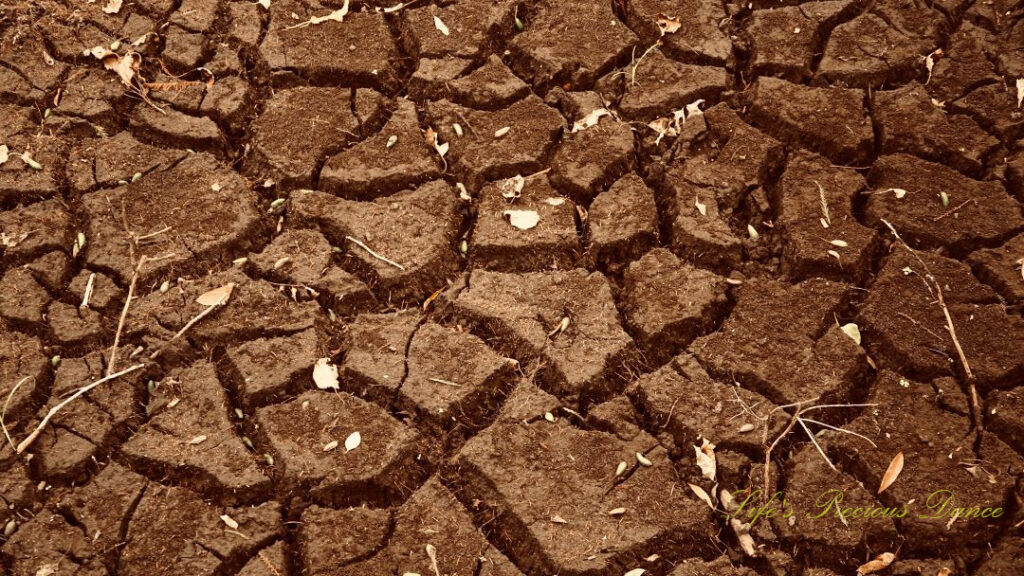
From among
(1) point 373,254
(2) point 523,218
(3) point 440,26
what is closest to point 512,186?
(2) point 523,218

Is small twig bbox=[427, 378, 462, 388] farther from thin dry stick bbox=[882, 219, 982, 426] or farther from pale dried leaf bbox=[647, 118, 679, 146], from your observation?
thin dry stick bbox=[882, 219, 982, 426]

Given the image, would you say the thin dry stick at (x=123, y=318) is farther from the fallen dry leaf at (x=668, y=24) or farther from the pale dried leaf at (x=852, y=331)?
the pale dried leaf at (x=852, y=331)

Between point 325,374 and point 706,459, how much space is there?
1.06 meters

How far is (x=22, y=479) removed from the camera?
85.9 inches

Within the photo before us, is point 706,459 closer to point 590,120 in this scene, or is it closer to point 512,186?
point 512,186

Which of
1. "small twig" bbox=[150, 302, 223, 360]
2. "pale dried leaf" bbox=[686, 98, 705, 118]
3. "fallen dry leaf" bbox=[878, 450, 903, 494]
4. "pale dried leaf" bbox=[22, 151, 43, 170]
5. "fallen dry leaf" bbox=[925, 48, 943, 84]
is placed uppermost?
"fallen dry leaf" bbox=[925, 48, 943, 84]

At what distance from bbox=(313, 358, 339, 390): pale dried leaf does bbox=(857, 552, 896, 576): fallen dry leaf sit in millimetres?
1435

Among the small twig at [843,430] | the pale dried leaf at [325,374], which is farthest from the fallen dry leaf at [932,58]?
the pale dried leaf at [325,374]

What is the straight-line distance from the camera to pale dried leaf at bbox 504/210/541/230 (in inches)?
102

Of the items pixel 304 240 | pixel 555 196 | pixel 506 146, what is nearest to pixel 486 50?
pixel 506 146

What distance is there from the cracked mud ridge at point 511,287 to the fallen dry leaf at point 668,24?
2 centimetres

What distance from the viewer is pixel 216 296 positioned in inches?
97.7

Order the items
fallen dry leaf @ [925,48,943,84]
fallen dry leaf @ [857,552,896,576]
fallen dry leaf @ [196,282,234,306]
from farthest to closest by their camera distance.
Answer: fallen dry leaf @ [925,48,943,84]
fallen dry leaf @ [196,282,234,306]
fallen dry leaf @ [857,552,896,576]

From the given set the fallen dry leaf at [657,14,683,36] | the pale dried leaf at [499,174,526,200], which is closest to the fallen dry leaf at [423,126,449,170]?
the pale dried leaf at [499,174,526,200]
